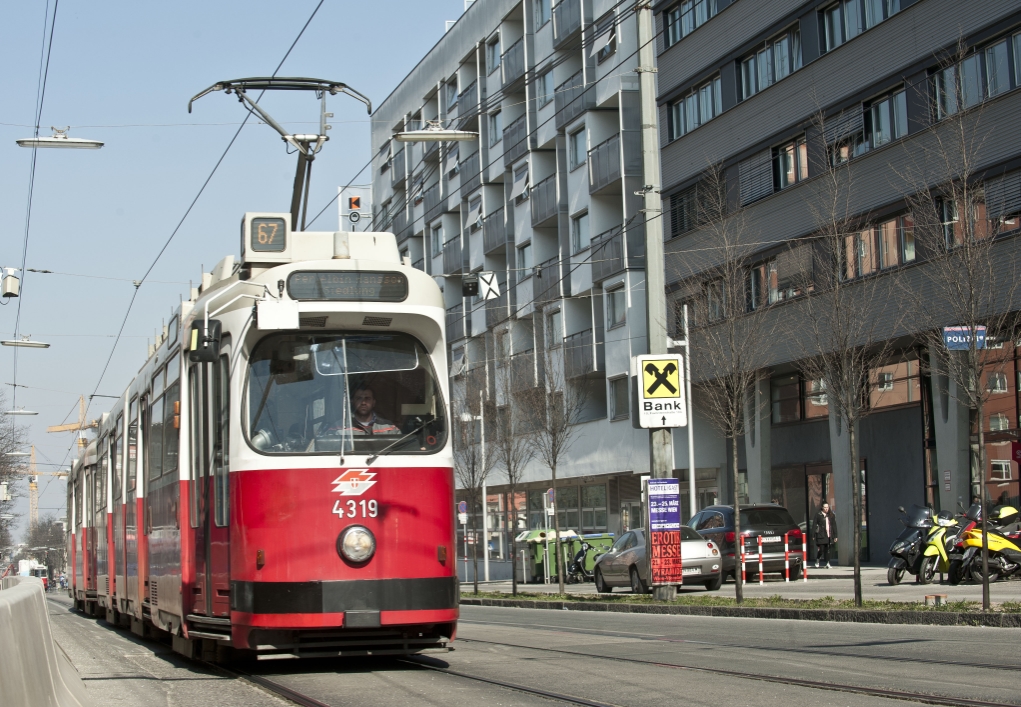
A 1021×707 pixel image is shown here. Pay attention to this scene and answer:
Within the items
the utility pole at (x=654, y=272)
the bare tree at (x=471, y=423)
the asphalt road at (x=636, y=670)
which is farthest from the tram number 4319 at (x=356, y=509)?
the bare tree at (x=471, y=423)

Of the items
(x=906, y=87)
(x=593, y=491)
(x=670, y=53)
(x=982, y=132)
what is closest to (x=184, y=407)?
(x=982, y=132)

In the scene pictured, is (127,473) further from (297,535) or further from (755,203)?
(755,203)

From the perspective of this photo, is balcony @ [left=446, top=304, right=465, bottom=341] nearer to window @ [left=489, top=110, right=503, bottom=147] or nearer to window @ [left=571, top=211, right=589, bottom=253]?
window @ [left=489, top=110, right=503, bottom=147]

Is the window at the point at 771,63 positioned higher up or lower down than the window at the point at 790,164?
higher up

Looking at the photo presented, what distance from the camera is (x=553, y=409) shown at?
3244 cm

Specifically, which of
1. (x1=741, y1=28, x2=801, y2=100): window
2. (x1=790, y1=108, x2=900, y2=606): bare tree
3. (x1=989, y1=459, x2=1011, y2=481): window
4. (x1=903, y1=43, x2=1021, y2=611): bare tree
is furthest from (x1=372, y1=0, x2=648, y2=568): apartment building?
(x1=903, y1=43, x2=1021, y2=611): bare tree

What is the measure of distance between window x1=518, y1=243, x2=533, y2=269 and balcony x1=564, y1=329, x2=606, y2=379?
4400mm

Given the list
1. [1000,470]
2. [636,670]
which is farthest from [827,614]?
[1000,470]

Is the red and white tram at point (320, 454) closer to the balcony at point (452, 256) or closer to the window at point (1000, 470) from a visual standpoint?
the window at point (1000, 470)

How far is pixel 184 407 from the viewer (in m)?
12.0

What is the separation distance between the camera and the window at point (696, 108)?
1509 inches

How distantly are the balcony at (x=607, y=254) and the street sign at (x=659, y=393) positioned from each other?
22438 millimetres

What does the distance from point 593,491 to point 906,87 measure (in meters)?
21.7

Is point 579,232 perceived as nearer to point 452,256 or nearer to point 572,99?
point 572,99
